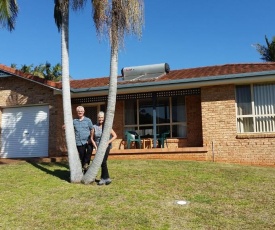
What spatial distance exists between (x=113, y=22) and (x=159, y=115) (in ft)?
24.5

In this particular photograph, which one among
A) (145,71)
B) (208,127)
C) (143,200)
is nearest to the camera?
(143,200)

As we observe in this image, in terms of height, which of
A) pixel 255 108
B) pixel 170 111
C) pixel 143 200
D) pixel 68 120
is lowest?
pixel 143 200

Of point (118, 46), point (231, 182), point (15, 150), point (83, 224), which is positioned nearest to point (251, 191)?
point (231, 182)

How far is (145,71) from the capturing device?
15648 millimetres

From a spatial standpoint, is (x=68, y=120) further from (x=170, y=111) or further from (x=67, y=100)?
(x=170, y=111)

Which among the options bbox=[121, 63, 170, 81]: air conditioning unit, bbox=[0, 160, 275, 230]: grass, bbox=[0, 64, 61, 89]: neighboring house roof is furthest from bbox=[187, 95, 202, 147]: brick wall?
bbox=[0, 64, 61, 89]: neighboring house roof

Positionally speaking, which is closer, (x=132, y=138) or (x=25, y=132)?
(x=132, y=138)

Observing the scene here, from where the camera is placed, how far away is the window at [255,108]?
39.5ft

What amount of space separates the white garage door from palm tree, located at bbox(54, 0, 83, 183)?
6.74 m

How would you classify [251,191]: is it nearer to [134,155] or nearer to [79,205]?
[79,205]

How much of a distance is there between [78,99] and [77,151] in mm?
6821

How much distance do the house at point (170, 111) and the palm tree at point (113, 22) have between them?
4856 millimetres

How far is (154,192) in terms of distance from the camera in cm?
706

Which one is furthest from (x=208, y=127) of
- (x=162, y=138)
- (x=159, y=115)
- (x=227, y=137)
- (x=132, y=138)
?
(x=132, y=138)
